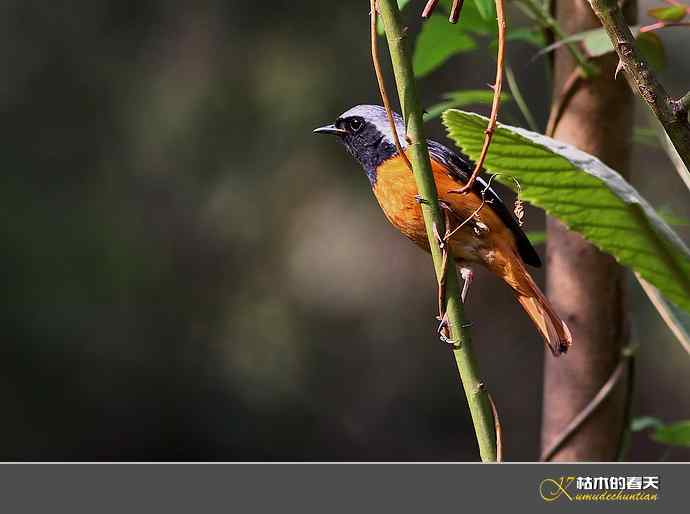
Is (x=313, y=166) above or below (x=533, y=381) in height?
above

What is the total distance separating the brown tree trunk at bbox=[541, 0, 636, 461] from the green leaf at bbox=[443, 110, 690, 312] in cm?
54

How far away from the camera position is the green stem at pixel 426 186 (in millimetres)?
623

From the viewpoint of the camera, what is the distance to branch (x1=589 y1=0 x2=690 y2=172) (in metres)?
0.63

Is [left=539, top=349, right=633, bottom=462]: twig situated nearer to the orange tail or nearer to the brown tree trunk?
the brown tree trunk

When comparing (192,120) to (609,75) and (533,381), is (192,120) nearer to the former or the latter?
(533,381)

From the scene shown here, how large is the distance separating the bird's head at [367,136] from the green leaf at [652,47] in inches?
14.7

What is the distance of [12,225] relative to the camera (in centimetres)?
461

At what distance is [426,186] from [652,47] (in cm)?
88

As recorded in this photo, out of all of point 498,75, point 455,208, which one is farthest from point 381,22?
point 455,208

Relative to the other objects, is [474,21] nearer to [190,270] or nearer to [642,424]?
[642,424]

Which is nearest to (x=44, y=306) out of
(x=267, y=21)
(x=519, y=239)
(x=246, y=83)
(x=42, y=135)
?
(x=42, y=135)

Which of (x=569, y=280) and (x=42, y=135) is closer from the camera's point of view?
(x=569, y=280)

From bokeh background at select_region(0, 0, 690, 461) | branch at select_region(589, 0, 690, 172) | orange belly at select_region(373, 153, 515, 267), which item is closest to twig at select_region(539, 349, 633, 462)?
orange belly at select_region(373, 153, 515, 267)

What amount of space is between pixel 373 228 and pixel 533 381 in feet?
3.53
